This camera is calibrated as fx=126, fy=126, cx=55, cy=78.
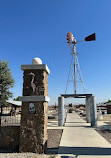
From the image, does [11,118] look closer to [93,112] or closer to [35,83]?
[93,112]

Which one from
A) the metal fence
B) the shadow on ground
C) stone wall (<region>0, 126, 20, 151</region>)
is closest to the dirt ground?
the shadow on ground

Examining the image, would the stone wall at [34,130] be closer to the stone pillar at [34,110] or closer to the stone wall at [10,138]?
the stone pillar at [34,110]

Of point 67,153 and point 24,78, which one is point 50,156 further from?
point 24,78

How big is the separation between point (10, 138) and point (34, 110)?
6.28 ft

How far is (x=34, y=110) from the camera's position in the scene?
6000mm

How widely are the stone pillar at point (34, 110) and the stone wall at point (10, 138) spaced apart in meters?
0.43

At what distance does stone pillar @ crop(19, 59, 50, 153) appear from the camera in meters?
5.81

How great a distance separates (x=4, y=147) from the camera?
626 centimetres

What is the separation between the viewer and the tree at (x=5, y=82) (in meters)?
19.2

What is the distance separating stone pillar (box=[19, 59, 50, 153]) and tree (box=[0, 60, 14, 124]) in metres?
14.4

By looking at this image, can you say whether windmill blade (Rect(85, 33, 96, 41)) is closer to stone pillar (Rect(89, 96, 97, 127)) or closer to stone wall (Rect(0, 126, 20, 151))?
stone pillar (Rect(89, 96, 97, 127))

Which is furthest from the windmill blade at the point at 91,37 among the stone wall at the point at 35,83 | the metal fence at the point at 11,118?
the metal fence at the point at 11,118

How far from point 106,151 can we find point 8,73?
59.2 feet

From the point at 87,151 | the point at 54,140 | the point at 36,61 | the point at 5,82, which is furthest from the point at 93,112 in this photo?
the point at 5,82
